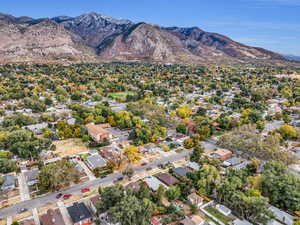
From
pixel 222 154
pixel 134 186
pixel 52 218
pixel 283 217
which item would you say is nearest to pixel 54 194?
pixel 52 218

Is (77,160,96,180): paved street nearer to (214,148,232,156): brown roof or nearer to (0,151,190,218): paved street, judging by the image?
(0,151,190,218): paved street

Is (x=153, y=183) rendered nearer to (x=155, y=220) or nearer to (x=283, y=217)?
(x=155, y=220)

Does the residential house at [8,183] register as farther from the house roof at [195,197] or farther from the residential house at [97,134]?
the house roof at [195,197]

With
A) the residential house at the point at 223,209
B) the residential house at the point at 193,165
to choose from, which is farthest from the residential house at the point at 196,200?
the residential house at the point at 193,165

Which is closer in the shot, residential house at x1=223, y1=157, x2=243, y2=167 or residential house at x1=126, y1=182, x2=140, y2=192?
residential house at x1=126, y1=182, x2=140, y2=192

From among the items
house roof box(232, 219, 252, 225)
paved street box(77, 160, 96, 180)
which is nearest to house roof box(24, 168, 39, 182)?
paved street box(77, 160, 96, 180)

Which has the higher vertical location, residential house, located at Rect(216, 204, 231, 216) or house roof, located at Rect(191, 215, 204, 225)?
residential house, located at Rect(216, 204, 231, 216)
